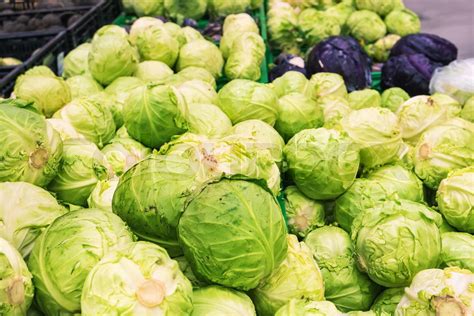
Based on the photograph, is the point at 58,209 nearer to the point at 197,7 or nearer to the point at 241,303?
the point at 241,303

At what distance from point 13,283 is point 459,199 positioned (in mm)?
2163

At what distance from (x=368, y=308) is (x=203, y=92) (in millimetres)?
1824

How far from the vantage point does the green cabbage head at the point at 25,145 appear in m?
2.04

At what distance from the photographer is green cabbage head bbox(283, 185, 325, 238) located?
9.50ft

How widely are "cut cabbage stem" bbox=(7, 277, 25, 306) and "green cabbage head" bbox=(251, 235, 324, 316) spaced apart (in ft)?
2.85

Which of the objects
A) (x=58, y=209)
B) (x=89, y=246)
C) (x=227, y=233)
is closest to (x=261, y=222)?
(x=227, y=233)

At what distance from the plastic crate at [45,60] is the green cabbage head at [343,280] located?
2.52m

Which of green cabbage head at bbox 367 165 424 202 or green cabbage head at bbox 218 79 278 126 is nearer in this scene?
green cabbage head at bbox 367 165 424 202

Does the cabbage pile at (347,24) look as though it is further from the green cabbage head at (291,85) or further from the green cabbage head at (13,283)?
the green cabbage head at (13,283)

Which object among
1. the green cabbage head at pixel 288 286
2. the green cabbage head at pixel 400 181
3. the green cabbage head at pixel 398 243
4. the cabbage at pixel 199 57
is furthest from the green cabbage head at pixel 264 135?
the cabbage at pixel 199 57

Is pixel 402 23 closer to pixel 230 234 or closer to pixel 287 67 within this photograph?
pixel 287 67

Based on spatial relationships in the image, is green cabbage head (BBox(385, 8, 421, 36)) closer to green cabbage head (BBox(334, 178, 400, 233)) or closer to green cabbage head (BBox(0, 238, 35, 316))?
green cabbage head (BBox(334, 178, 400, 233))

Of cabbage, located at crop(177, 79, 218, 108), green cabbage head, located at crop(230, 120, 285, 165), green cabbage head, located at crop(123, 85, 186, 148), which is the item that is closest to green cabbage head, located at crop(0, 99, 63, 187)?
green cabbage head, located at crop(123, 85, 186, 148)

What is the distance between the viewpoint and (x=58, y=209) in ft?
6.72
